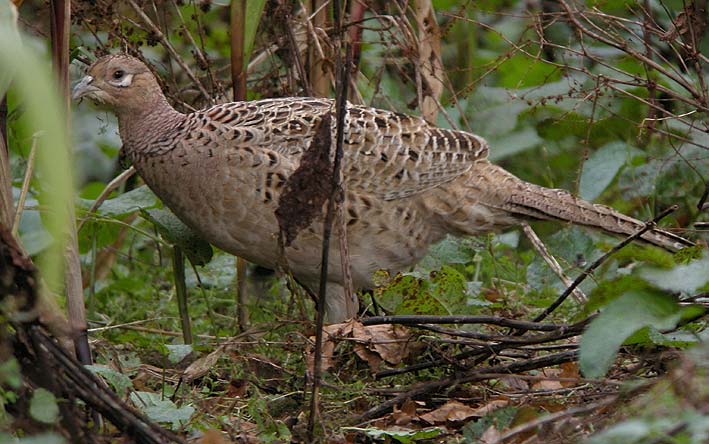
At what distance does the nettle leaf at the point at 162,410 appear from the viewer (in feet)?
9.65

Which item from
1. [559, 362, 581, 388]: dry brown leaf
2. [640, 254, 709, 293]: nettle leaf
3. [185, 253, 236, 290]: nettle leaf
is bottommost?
[185, 253, 236, 290]: nettle leaf

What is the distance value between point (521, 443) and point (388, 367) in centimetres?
94

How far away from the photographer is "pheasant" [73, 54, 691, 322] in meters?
4.06

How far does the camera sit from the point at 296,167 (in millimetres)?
4051

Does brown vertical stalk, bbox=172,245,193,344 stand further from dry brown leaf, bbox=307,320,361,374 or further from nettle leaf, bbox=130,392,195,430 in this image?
nettle leaf, bbox=130,392,195,430

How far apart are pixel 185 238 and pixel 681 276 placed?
2194 millimetres

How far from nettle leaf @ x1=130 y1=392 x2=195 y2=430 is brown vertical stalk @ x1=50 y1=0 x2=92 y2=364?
204mm

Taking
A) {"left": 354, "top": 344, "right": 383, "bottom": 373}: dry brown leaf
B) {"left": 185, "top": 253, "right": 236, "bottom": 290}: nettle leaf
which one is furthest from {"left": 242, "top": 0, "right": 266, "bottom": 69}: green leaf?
{"left": 185, "top": 253, "right": 236, "bottom": 290}: nettle leaf

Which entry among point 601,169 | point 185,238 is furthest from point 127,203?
point 601,169

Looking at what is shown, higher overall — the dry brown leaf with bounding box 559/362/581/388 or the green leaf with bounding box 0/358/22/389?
the green leaf with bounding box 0/358/22/389

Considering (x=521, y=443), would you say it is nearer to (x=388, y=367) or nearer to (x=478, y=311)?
(x=388, y=367)

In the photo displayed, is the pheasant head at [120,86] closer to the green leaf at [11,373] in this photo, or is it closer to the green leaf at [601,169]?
the green leaf at [601,169]

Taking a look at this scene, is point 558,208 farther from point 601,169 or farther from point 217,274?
point 217,274

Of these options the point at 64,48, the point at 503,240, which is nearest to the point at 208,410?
the point at 64,48
